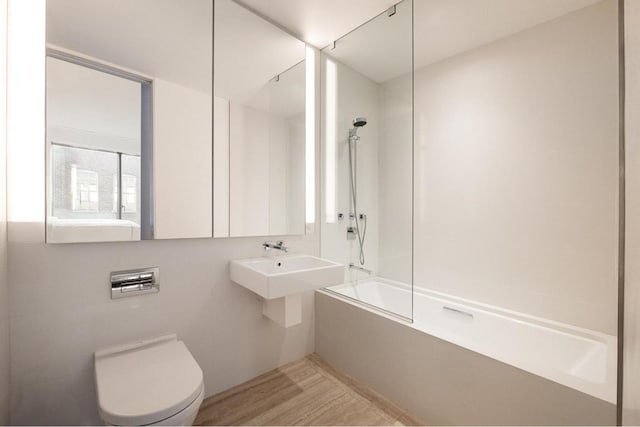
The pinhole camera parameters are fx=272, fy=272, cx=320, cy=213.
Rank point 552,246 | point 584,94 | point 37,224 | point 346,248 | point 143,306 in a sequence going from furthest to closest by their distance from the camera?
point 346,248 < point 552,246 < point 584,94 < point 143,306 < point 37,224

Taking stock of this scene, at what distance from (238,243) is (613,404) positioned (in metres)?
1.91

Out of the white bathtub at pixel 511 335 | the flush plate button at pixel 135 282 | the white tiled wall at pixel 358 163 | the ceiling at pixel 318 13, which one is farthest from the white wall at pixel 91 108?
the white bathtub at pixel 511 335

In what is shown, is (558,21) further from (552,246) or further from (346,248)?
(346,248)

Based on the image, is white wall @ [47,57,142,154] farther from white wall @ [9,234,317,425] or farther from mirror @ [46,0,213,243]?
white wall @ [9,234,317,425]

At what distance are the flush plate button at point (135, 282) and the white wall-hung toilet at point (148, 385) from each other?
0.89 ft

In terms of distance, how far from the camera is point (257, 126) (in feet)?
6.54

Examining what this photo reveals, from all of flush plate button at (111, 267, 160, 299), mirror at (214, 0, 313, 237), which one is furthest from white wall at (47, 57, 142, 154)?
flush plate button at (111, 267, 160, 299)

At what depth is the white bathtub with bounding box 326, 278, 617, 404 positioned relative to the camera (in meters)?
1.23

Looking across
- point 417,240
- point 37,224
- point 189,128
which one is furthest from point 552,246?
point 37,224

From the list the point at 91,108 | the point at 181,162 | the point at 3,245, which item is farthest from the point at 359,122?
the point at 3,245

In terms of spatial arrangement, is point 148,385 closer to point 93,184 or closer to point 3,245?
point 3,245

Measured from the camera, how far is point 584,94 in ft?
5.75

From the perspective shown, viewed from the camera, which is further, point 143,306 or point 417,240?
point 417,240

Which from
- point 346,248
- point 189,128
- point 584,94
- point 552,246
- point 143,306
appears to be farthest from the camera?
point 346,248
